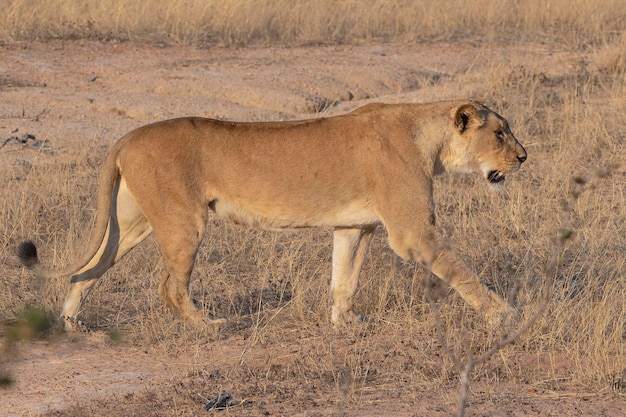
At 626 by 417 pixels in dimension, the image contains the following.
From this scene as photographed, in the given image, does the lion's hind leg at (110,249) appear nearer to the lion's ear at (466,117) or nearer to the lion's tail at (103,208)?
the lion's tail at (103,208)

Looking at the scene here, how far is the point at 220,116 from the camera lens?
9.85 m

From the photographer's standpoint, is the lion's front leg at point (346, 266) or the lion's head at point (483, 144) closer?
the lion's head at point (483, 144)

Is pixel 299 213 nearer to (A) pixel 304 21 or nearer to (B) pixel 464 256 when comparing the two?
(B) pixel 464 256

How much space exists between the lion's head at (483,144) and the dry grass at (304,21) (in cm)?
748

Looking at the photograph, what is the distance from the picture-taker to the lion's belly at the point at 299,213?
534 cm

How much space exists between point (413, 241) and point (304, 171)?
2.01 ft

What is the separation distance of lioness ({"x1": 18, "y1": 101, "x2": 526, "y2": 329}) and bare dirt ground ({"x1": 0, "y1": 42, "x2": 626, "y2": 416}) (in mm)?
392

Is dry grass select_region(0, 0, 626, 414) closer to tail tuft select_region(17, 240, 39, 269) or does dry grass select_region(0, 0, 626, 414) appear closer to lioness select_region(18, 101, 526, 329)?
lioness select_region(18, 101, 526, 329)

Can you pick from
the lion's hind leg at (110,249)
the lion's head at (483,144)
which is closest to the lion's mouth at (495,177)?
the lion's head at (483,144)

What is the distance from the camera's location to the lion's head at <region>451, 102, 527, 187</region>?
5.45 m

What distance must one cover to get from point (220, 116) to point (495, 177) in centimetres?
461

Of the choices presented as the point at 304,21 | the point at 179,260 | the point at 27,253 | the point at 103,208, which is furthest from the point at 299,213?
the point at 304,21

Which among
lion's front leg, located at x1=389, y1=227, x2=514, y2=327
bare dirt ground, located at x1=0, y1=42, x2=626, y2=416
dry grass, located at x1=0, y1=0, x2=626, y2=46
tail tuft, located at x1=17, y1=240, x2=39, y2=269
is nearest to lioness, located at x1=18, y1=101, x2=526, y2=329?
lion's front leg, located at x1=389, y1=227, x2=514, y2=327

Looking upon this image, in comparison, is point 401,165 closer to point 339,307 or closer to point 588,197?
point 339,307
